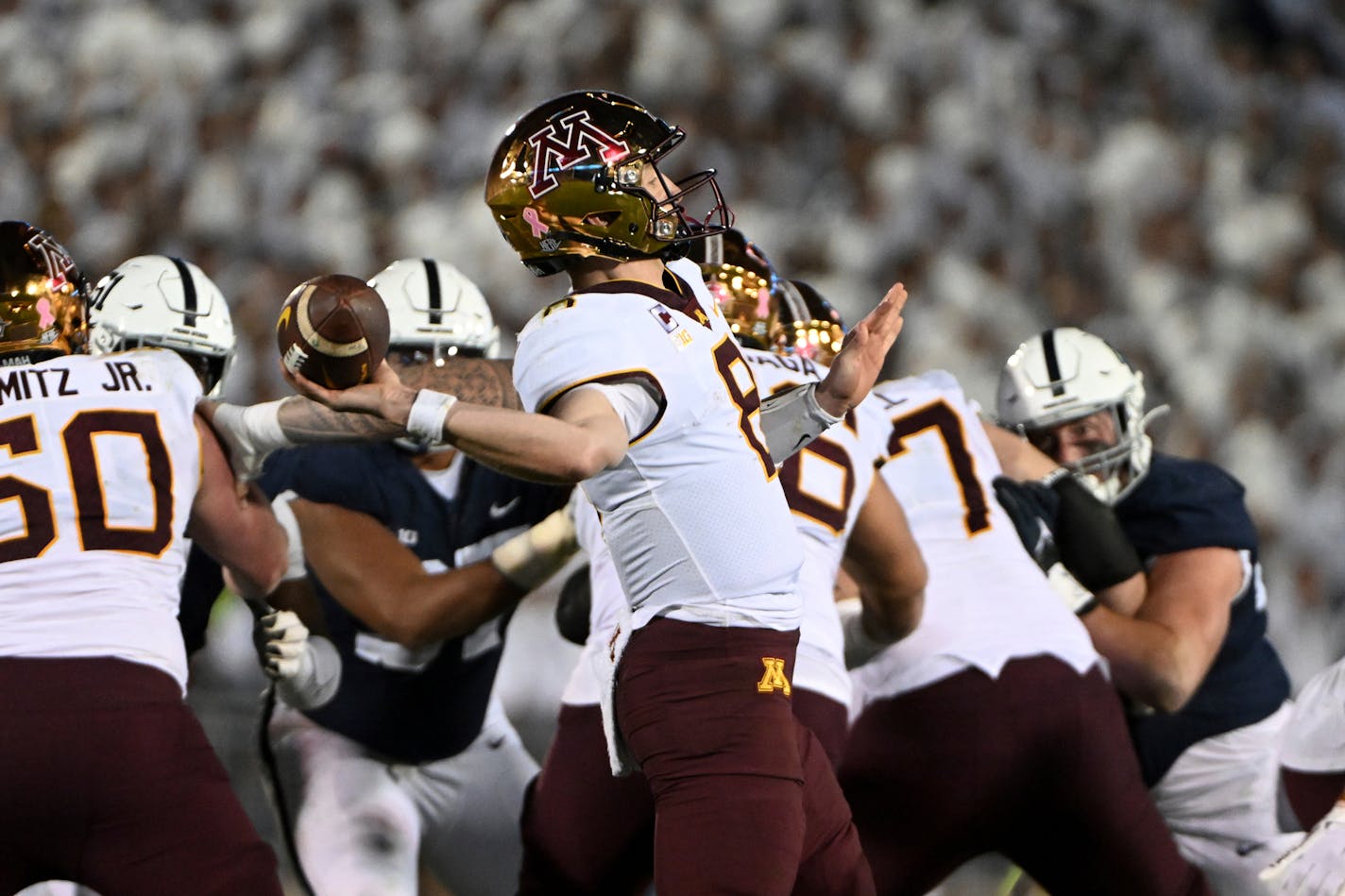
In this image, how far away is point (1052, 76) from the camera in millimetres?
7453

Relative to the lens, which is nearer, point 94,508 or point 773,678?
point 773,678

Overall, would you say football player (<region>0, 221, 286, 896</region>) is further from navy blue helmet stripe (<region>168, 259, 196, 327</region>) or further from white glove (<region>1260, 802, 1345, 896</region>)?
white glove (<region>1260, 802, 1345, 896</region>)

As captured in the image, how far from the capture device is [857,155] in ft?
24.0

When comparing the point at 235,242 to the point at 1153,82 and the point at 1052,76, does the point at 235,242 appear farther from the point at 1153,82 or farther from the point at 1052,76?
the point at 1153,82

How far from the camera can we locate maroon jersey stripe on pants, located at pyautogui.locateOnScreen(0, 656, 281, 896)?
2.35 meters

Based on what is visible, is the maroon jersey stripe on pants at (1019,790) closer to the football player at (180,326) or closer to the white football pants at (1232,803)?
the white football pants at (1232,803)

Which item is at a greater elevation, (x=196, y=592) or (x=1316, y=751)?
(x=196, y=592)

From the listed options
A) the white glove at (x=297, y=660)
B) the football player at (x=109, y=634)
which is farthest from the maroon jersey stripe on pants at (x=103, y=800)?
the white glove at (x=297, y=660)

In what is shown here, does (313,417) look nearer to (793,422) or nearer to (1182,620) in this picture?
(793,422)

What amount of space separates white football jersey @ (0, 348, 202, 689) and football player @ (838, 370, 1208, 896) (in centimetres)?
139

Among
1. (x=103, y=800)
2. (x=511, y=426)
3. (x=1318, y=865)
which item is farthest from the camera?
(x=1318, y=865)

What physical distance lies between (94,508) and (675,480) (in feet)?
3.45

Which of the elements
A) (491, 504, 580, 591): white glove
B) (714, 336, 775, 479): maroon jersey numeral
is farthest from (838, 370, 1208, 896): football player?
(714, 336, 775, 479): maroon jersey numeral

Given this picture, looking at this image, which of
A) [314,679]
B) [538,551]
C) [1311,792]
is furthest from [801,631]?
[1311,792]
